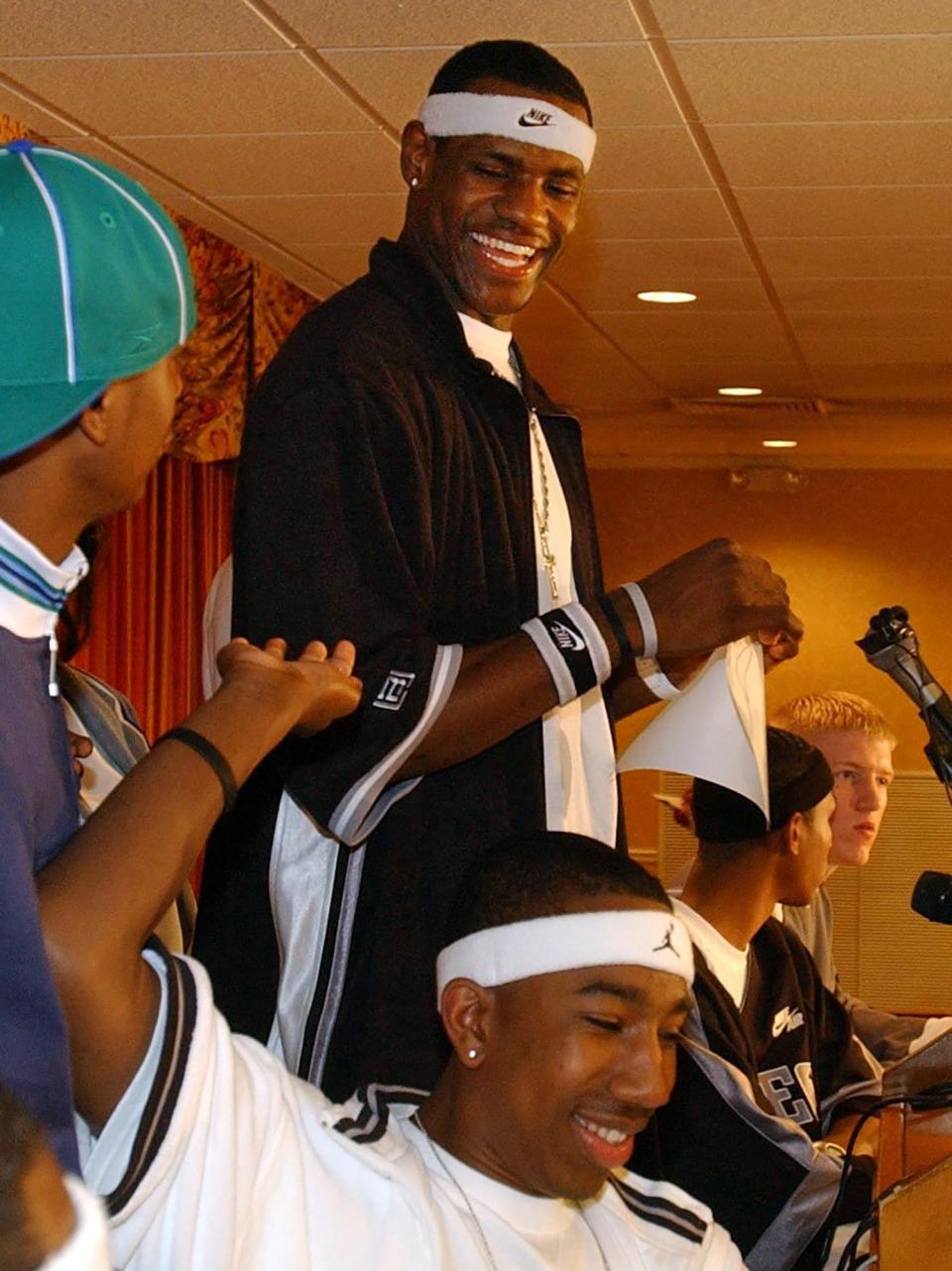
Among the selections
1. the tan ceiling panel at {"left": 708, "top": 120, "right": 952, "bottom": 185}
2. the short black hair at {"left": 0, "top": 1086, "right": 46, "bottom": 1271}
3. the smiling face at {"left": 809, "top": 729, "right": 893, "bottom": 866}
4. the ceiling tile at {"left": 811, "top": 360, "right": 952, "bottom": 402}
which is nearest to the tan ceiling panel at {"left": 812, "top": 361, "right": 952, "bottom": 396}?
the ceiling tile at {"left": 811, "top": 360, "right": 952, "bottom": 402}

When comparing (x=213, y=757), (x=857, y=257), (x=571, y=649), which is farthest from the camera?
(x=857, y=257)

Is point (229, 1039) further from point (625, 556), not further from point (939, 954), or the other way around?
point (625, 556)

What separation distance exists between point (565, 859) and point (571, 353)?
562 cm

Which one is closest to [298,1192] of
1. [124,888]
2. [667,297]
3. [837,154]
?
[124,888]

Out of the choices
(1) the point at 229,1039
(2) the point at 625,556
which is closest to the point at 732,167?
(1) the point at 229,1039

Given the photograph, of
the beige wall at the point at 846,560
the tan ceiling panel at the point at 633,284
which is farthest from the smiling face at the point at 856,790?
the beige wall at the point at 846,560

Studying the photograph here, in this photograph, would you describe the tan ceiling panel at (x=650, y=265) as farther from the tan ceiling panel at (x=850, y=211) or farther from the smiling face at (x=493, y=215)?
the smiling face at (x=493, y=215)

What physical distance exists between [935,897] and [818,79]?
2142mm

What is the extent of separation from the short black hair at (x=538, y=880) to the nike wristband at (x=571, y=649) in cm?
14

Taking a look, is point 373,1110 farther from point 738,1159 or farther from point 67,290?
point 738,1159

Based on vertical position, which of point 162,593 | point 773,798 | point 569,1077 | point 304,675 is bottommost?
point 569,1077

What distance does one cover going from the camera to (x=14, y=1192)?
48cm

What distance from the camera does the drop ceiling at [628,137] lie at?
3475 millimetres

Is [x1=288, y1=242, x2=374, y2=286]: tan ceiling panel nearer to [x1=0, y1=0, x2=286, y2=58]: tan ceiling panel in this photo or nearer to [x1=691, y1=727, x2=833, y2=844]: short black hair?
[x1=0, y1=0, x2=286, y2=58]: tan ceiling panel
